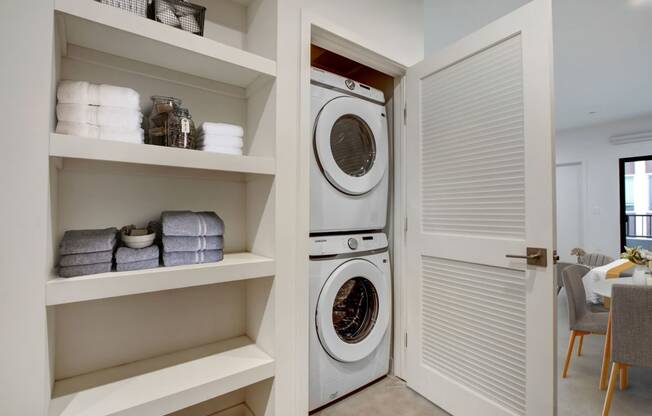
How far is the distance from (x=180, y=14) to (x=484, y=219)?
5.24 feet

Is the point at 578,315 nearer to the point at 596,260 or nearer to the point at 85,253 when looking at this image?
the point at 596,260

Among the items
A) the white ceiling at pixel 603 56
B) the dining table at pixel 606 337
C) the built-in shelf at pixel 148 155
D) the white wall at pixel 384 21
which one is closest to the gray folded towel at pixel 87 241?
the built-in shelf at pixel 148 155

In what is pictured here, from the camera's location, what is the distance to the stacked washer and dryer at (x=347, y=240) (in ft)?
5.45

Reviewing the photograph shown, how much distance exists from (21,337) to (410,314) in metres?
1.75

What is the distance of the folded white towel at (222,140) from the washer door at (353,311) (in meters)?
0.85

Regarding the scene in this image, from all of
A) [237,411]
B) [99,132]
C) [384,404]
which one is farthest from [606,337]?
[99,132]

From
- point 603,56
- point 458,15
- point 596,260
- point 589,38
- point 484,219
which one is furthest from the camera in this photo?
point 596,260

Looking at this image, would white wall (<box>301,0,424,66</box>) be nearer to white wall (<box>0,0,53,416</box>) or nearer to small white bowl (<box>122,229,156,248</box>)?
white wall (<box>0,0,53,416</box>)

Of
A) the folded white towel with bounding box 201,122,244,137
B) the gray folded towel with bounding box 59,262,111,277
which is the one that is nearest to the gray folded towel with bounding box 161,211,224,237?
the gray folded towel with bounding box 59,262,111,277

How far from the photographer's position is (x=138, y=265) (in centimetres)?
112

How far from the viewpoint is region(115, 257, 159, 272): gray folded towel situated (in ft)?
3.58

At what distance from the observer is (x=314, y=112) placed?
167 cm

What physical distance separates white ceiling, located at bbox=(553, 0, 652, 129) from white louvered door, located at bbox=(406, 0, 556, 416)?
1.20 m

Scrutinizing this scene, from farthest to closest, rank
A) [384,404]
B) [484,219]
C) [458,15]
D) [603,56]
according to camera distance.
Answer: [603,56], [458,15], [384,404], [484,219]
